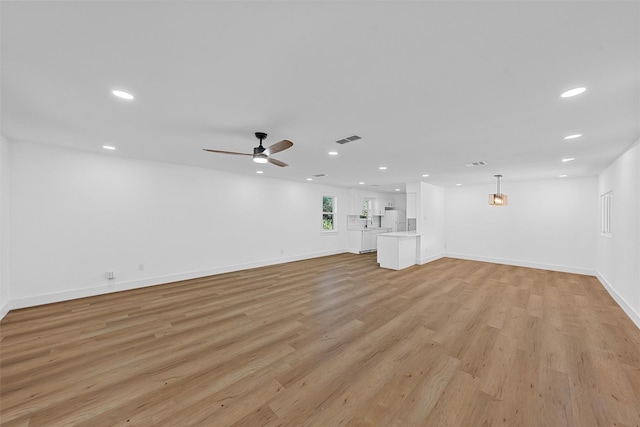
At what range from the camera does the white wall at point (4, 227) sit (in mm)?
3393

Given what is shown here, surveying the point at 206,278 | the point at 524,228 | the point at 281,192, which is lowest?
the point at 206,278

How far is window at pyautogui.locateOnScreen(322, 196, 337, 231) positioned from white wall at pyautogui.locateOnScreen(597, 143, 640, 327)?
6.66m

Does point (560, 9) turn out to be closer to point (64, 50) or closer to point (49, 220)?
point (64, 50)

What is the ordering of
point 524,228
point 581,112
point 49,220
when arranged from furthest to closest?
point 524,228 < point 49,220 < point 581,112

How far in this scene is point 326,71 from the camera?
1.75m

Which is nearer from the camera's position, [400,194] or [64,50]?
[64,50]

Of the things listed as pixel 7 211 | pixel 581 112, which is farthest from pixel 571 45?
pixel 7 211

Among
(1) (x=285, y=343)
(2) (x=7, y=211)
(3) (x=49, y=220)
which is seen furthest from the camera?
(3) (x=49, y=220)

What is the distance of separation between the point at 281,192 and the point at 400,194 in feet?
21.3

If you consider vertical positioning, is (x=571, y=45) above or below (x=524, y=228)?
above

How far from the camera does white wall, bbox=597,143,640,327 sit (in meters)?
3.31

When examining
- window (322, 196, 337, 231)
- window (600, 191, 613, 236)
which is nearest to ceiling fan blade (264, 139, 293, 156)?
window (322, 196, 337, 231)

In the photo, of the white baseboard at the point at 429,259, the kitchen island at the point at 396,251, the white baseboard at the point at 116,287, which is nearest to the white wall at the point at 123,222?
the white baseboard at the point at 116,287

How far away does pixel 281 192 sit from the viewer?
7168 millimetres
